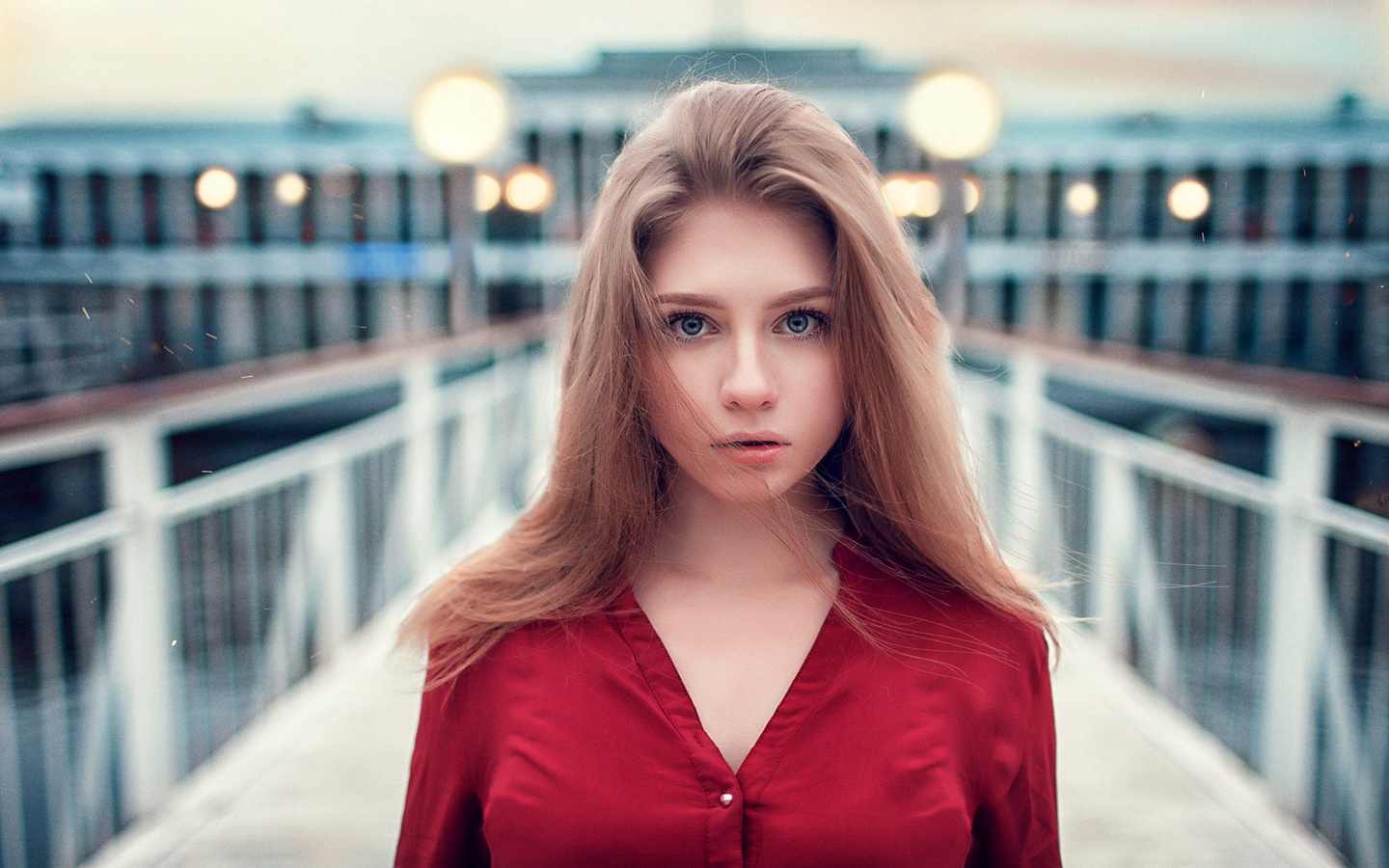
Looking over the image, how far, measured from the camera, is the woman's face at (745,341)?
756 mm

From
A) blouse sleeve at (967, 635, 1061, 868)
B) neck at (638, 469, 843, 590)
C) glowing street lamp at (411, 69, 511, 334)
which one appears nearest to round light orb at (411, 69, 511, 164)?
glowing street lamp at (411, 69, 511, 334)

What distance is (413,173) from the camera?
26969 millimetres

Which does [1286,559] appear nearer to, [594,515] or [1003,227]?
[594,515]

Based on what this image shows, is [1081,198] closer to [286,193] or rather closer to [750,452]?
[286,193]

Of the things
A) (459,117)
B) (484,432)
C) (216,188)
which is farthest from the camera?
(484,432)

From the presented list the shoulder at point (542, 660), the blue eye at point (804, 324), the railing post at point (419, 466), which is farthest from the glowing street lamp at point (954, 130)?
the shoulder at point (542, 660)

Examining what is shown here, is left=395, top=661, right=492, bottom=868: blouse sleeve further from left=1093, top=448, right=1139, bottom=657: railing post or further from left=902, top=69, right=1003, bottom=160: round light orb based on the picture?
left=902, top=69, right=1003, bottom=160: round light orb

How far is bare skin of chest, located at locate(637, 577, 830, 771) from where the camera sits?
2.56 ft

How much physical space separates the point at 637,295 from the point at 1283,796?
196 cm

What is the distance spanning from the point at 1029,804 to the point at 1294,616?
147 centimetres

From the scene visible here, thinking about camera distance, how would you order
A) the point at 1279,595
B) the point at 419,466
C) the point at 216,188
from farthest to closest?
the point at 419,466 → the point at 1279,595 → the point at 216,188

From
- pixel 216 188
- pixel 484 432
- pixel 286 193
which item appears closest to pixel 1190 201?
pixel 216 188

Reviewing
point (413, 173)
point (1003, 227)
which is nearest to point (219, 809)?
point (413, 173)

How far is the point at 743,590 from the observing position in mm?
861
